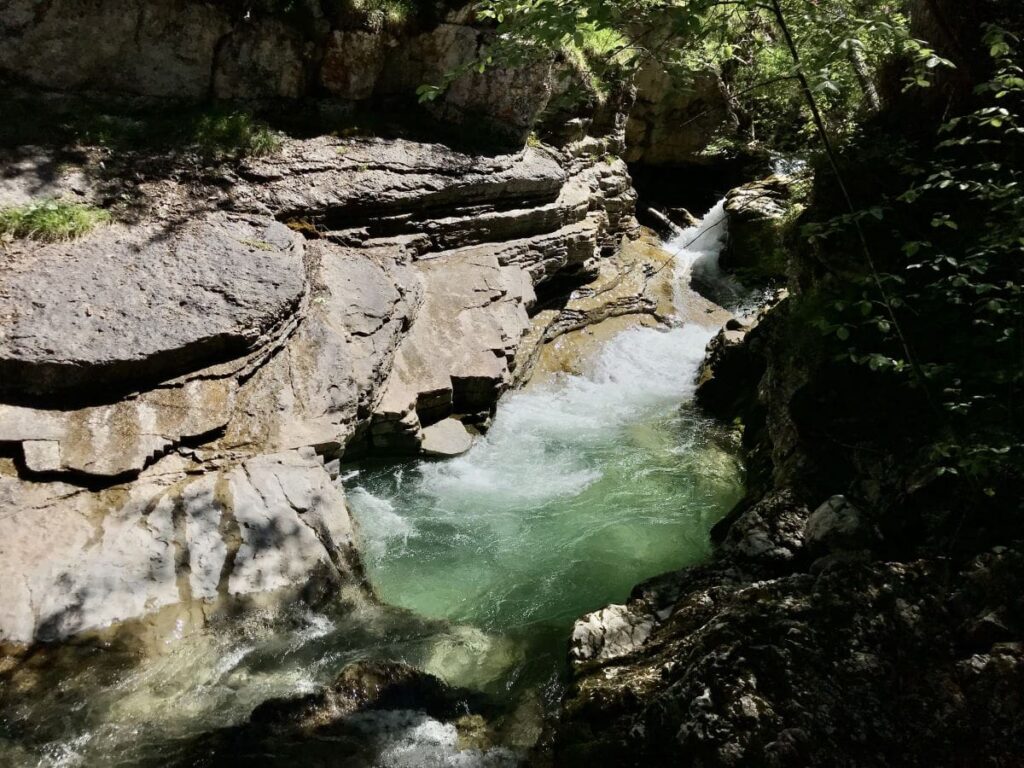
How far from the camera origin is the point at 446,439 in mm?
7609

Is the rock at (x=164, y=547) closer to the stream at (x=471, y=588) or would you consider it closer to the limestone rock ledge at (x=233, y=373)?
the limestone rock ledge at (x=233, y=373)

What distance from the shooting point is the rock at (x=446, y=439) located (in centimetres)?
744

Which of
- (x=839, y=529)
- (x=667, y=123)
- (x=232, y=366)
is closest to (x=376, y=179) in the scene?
(x=232, y=366)

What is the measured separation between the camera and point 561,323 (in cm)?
1106

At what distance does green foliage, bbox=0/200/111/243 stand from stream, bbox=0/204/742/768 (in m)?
3.72

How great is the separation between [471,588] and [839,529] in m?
3.14

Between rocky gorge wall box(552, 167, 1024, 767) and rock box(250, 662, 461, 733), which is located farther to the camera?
rock box(250, 662, 461, 733)

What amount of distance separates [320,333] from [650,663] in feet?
15.5

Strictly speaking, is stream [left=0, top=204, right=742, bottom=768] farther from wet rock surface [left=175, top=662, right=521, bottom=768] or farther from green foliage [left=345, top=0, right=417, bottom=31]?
green foliage [left=345, top=0, right=417, bottom=31]

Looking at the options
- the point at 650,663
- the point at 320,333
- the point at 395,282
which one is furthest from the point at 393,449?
the point at 650,663

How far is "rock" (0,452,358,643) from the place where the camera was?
422 centimetres

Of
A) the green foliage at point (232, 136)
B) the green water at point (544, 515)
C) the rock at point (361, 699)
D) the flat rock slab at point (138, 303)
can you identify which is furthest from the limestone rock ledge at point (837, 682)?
the green foliage at point (232, 136)

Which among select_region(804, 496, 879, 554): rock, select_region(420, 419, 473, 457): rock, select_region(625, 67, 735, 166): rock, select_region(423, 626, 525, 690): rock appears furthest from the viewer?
select_region(625, 67, 735, 166): rock

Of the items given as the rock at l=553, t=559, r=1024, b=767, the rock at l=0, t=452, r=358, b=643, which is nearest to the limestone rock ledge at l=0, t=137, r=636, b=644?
the rock at l=0, t=452, r=358, b=643
